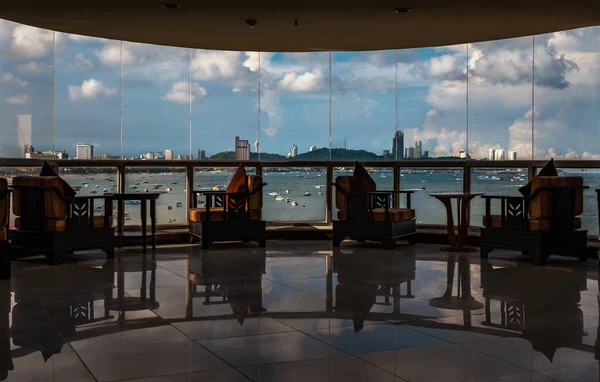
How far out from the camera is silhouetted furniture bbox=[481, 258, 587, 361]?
12.8 feet

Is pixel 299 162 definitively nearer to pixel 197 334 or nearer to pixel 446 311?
pixel 446 311

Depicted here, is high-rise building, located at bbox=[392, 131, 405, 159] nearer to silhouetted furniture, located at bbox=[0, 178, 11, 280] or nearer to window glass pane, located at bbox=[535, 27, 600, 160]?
window glass pane, located at bbox=[535, 27, 600, 160]

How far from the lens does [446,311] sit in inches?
180

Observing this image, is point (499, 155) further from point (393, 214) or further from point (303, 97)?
point (303, 97)

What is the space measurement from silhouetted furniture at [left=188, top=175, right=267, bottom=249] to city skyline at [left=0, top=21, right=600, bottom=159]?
1631 mm

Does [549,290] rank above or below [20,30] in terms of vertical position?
below

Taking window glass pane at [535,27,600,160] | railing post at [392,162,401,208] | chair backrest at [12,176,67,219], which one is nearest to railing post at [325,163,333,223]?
railing post at [392,162,401,208]

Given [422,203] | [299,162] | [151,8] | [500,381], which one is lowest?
[500,381]

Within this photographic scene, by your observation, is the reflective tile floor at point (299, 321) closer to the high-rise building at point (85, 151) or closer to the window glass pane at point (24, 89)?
the window glass pane at point (24, 89)

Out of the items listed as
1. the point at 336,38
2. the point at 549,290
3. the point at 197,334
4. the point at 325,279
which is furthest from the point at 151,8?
the point at 549,290

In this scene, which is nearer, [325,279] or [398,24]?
[325,279]

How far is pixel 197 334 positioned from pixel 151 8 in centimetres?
398

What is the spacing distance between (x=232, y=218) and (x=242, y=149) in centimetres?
201

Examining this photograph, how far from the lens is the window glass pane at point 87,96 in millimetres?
9031
